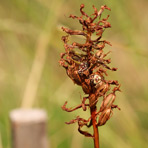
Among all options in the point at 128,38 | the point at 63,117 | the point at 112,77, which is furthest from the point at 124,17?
the point at 63,117

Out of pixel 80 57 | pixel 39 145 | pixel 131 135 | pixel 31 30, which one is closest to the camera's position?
pixel 80 57

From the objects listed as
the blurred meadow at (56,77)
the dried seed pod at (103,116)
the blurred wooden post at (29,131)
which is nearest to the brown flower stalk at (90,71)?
the dried seed pod at (103,116)

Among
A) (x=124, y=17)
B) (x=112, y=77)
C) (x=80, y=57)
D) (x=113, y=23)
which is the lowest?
(x=80, y=57)

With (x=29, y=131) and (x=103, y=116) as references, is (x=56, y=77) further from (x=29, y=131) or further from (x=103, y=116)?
(x=103, y=116)

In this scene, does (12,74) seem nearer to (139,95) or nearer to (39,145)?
(139,95)

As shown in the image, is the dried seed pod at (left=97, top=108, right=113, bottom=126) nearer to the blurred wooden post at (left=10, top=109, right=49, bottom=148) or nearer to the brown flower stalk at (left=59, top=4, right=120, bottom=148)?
the brown flower stalk at (left=59, top=4, right=120, bottom=148)

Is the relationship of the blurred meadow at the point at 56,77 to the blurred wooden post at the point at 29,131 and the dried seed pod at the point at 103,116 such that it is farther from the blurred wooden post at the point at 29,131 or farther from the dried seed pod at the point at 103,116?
the dried seed pod at the point at 103,116
